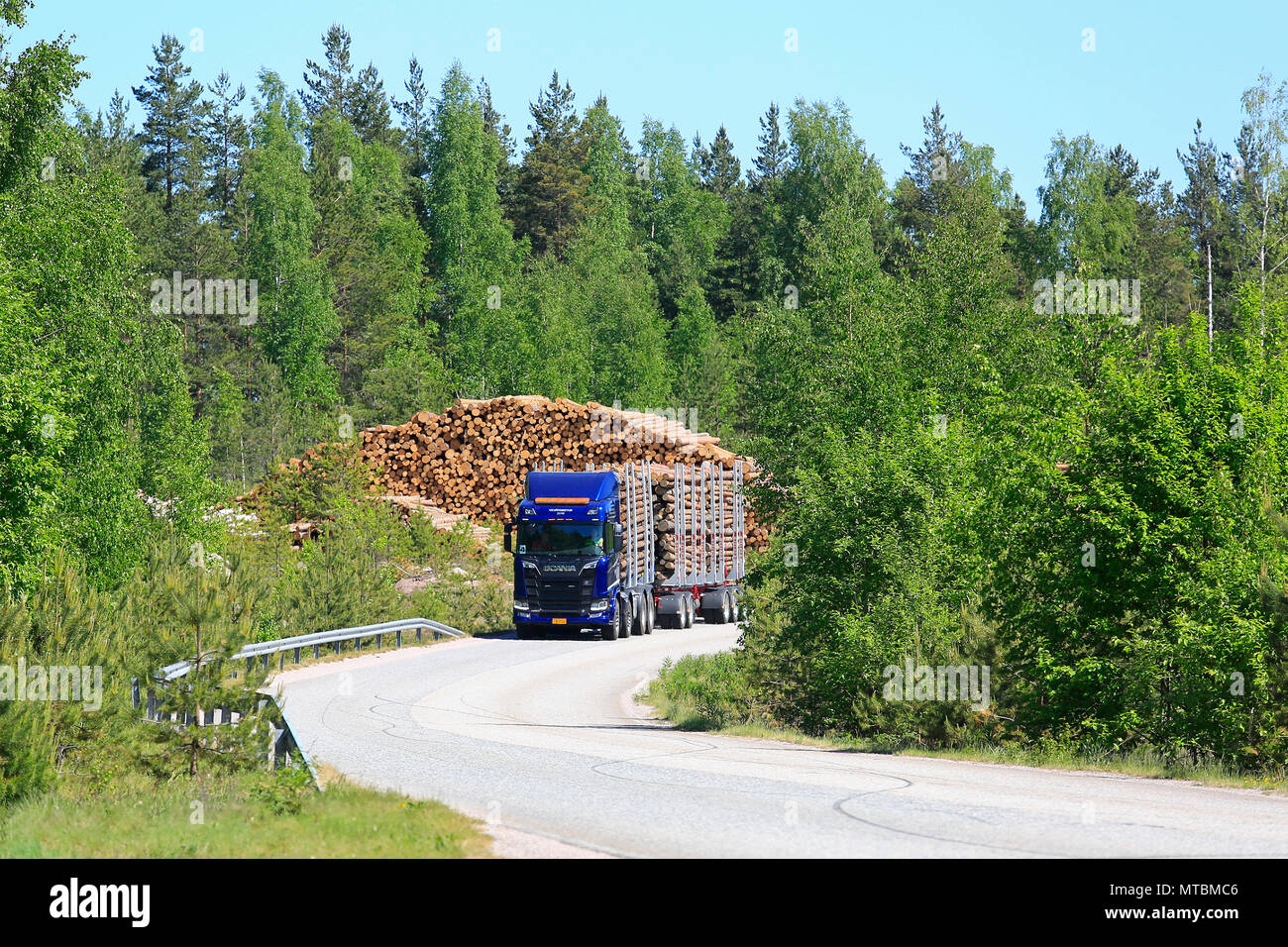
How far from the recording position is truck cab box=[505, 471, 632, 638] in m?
32.1

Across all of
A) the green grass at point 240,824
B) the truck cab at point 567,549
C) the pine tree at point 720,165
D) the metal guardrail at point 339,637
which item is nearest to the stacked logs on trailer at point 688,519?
the truck cab at point 567,549

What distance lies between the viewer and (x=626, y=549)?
112ft

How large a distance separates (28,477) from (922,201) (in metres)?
71.8

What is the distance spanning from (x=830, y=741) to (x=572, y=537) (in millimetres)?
15434

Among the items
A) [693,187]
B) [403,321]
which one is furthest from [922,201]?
[403,321]

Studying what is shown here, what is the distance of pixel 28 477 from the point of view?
23.6m

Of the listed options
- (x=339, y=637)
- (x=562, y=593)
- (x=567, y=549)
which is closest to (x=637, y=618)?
(x=562, y=593)

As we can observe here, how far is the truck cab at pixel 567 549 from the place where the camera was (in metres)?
32.1

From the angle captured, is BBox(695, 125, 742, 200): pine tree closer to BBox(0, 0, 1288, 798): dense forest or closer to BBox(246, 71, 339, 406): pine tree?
BBox(0, 0, 1288, 798): dense forest

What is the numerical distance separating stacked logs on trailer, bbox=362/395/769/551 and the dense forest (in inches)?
199

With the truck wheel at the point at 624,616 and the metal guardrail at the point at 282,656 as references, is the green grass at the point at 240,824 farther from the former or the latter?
the truck wheel at the point at 624,616

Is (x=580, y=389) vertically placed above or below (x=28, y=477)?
above

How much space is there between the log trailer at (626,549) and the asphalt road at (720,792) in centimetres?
1059
